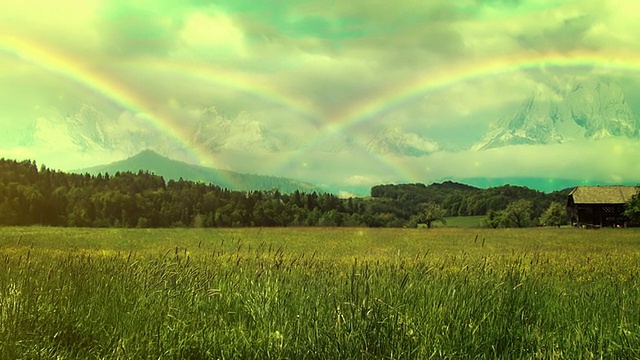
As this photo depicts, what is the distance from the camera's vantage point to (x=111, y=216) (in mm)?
131375

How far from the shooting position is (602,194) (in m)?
107

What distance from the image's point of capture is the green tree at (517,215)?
140 metres

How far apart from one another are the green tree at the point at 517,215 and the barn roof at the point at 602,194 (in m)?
31.0

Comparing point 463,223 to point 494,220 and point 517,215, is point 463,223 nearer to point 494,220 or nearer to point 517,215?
point 494,220

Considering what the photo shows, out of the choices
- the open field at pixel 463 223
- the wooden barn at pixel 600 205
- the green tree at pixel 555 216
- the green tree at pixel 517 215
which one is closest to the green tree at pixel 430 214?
the open field at pixel 463 223

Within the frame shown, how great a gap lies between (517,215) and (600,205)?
39705 millimetres

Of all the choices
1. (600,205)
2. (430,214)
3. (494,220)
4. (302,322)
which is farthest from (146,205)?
(302,322)

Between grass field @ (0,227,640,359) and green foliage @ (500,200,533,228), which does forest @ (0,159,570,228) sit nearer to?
green foliage @ (500,200,533,228)

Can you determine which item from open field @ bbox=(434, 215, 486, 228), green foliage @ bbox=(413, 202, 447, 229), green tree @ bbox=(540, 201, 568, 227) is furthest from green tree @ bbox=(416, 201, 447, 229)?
green tree @ bbox=(540, 201, 568, 227)

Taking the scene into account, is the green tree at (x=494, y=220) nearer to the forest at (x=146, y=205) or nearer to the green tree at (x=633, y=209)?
the forest at (x=146, y=205)

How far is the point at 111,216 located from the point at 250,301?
136 m

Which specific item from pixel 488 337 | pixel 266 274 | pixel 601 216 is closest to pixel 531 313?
pixel 488 337

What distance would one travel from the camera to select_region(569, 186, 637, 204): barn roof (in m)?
104

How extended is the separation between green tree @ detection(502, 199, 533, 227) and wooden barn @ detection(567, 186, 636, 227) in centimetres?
3044
